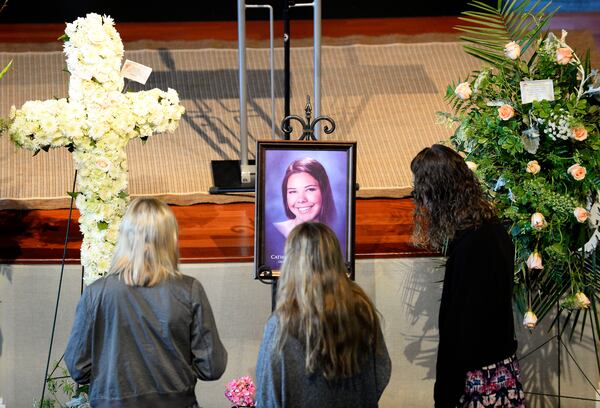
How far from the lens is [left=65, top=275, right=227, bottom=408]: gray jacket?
2656mm

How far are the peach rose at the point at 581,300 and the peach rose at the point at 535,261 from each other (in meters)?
0.22

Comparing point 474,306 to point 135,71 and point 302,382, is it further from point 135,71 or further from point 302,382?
point 135,71

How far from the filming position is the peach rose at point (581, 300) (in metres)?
3.71

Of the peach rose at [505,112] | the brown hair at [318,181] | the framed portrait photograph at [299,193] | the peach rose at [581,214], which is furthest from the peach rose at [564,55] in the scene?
the brown hair at [318,181]

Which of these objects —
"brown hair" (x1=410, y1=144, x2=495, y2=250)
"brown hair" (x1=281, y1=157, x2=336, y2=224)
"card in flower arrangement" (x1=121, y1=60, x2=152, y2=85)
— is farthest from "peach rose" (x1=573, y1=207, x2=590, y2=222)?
"card in flower arrangement" (x1=121, y1=60, x2=152, y2=85)

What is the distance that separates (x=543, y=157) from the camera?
3.65m

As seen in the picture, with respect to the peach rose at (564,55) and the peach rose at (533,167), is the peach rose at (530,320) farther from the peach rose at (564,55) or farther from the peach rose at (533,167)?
the peach rose at (564,55)

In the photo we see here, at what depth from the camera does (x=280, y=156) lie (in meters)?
3.58

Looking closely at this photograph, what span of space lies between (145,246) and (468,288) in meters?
1.08

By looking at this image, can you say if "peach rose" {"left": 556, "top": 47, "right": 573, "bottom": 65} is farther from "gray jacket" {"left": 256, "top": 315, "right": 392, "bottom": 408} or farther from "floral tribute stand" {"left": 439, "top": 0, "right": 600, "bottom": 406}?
"gray jacket" {"left": 256, "top": 315, "right": 392, "bottom": 408}

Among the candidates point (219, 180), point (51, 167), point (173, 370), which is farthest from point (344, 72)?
point (173, 370)

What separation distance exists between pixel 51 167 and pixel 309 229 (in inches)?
116

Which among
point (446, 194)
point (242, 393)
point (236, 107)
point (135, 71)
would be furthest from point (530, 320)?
point (236, 107)

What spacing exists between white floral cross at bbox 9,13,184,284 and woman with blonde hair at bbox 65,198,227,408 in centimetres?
75
